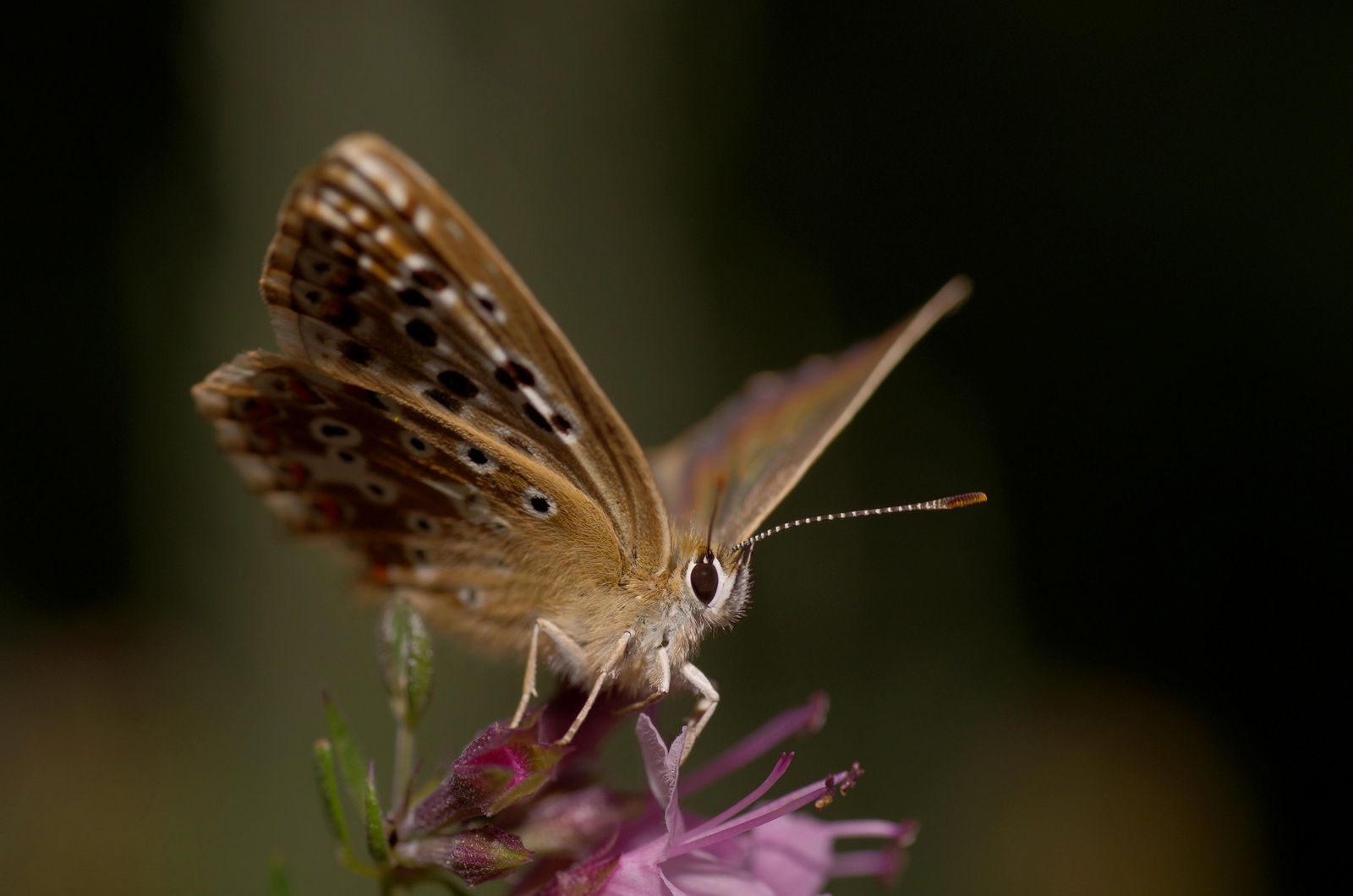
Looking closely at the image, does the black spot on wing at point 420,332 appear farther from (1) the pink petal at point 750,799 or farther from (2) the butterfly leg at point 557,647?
(1) the pink petal at point 750,799

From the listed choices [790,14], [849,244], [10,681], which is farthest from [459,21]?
[10,681]

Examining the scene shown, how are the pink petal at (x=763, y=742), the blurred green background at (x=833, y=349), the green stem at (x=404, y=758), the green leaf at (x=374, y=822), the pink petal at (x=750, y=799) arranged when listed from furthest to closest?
the blurred green background at (x=833, y=349), the pink petal at (x=763, y=742), the green stem at (x=404, y=758), the pink petal at (x=750, y=799), the green leaf at (x=374, y=822)

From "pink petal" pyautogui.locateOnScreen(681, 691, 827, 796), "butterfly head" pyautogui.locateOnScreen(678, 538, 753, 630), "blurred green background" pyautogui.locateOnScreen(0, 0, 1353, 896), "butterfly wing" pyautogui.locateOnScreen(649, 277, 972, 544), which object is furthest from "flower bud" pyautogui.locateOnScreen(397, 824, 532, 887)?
"blurred green background" pyautogui.locateOnScreen(0, 0, 1353, 896)

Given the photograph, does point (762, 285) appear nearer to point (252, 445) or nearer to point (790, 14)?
point (790, 14)

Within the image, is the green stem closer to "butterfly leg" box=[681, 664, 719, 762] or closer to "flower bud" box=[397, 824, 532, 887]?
"flower bud" box=[397, 824, 532, 887]

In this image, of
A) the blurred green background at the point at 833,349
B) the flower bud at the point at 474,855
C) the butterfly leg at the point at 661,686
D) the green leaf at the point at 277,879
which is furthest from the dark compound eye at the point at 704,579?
the blurred green background at the point at 833,349

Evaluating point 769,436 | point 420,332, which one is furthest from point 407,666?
point 769,436
